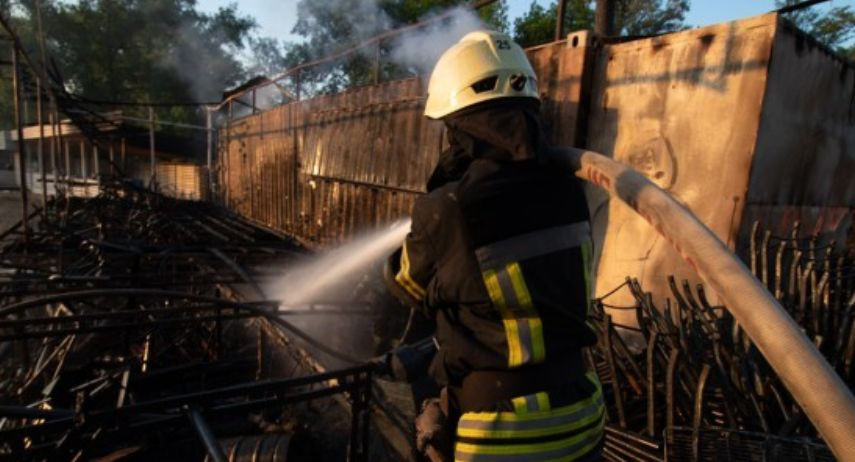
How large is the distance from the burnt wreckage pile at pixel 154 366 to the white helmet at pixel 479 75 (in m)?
1.47

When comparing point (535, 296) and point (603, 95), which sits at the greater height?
point (603, 95)

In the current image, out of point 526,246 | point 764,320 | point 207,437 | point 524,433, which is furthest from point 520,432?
point 207,437

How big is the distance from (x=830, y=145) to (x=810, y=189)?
0.49m

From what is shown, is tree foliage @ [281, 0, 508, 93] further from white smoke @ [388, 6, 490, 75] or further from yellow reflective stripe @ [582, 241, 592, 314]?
yellow reflective stripe @ [582, 241, 592, 314]

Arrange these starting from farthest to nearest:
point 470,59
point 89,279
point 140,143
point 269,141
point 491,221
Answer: point 140,143 < point 269,141 < point 89,279 < point 470,59 < point 491,221

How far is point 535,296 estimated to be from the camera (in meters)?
1.67

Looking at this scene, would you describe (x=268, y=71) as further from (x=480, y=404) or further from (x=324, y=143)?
(x=480, y=404)

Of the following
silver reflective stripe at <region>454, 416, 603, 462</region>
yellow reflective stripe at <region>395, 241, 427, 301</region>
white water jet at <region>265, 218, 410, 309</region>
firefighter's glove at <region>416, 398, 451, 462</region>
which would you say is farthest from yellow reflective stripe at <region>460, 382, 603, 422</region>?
white water jet at <region>265, 218, 410, 309</region>

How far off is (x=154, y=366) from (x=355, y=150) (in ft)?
13.3

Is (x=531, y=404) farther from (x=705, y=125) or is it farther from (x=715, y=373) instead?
(x=705, y=125)

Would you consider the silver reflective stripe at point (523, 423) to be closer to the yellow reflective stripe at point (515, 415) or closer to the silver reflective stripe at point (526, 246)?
the yellow reflective stripe at point (515, 415)

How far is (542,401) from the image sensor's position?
5.66ft

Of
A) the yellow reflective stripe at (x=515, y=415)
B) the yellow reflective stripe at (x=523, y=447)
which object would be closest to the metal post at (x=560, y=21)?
the yellow reflective stripe at (x=515, y=415)

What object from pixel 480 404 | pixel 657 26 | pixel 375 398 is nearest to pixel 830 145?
pixel 480 404
